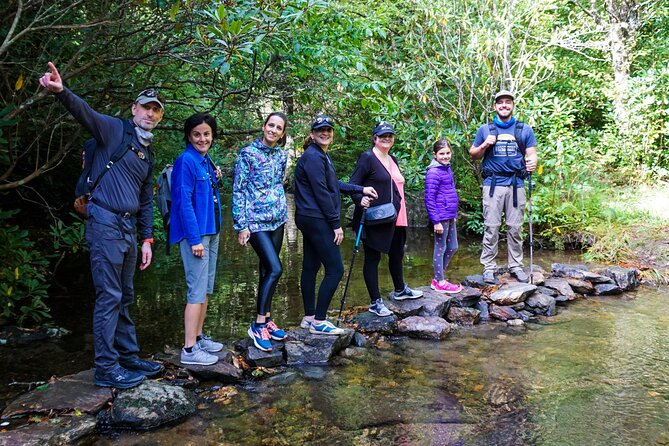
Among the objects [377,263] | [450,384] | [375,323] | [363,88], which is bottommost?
[450,384]

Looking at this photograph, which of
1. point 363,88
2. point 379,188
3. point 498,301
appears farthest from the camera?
point 498,301

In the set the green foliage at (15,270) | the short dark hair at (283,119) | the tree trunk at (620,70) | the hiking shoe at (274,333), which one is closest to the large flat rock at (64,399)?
the hiking shoe at (274,333)

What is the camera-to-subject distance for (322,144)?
15.2ft

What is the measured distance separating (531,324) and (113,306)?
4.23 meters

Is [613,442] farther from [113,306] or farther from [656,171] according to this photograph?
[656,171]

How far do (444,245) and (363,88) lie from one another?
201 cm

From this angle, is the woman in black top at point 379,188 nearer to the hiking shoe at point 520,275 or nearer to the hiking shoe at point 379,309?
the hiking shoe at point 379,309

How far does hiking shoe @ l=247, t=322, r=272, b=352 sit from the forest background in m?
2.18

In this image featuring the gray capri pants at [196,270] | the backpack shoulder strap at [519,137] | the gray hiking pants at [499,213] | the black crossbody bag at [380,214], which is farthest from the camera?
the gray hiking pants at [499,213]

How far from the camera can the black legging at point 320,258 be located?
4641mm

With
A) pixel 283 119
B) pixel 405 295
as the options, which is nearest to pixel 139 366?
pixel 283 119

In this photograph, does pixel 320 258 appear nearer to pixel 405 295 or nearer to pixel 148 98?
pixel 405 295

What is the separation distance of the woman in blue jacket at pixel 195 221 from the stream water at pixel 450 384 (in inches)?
25.4

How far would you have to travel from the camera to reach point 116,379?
3.62 m
